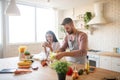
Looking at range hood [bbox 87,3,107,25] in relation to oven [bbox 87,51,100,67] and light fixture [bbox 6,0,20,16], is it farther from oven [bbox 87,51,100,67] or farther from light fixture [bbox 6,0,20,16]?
light fixture [bbox 6,0,20,16]

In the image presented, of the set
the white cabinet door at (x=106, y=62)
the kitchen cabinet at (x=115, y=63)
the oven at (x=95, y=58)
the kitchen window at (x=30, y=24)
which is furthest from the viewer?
the kitchen window at (x=30, y=24)

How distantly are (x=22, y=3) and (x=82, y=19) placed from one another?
197 cm

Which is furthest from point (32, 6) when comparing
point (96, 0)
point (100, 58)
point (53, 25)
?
point (100, 58)

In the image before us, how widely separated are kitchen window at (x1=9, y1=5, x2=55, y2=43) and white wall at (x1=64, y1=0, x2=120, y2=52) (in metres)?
1.51

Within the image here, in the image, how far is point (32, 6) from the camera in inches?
185

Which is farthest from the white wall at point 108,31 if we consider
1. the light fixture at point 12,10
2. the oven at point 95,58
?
the light fixture at point 12,10

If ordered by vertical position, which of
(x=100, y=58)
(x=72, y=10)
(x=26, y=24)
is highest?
(x=72, y=10)

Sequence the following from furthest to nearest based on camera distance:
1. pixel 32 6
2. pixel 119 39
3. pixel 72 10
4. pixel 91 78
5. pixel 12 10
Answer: pixel 72 10
pixel 32 6
pixel 119 39
pixel 12 10
pixel 91 78

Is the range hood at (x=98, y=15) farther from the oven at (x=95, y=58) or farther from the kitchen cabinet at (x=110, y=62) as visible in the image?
the kitchen cabinet at (x=110, y=62)

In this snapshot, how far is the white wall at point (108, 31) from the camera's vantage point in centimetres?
399

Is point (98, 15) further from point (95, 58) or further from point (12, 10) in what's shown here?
point (12, 10)

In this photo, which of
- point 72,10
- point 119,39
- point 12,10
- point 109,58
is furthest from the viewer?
point 72,10

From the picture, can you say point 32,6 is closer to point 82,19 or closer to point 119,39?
point 82,19

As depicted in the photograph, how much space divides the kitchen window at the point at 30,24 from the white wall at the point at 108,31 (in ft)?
4.96
